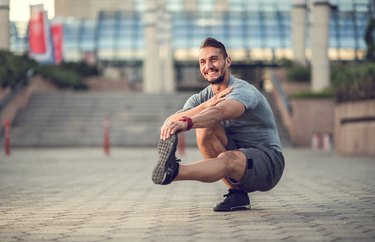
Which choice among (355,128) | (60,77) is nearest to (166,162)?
(355,128)

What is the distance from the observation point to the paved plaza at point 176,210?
6.71 m

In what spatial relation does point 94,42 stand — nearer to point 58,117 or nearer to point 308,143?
point 58,117

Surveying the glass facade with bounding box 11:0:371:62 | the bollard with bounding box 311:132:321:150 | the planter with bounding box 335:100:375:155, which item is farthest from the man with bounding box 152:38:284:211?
the glass facade with bounding box 11:0:371:62

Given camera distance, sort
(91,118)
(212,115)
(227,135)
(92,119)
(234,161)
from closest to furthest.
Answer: (212,115), (234,161), (227,135), (92,119), (91,118)

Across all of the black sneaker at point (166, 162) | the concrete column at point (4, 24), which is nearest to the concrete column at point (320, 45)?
the concrete column at point (4, 24)

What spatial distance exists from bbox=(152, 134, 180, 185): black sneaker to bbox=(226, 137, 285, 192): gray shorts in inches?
32.0

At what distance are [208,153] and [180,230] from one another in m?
1.20

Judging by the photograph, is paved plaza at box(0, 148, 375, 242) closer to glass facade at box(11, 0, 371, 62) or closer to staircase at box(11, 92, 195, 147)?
staircase at box(11, 92, 195, 147)

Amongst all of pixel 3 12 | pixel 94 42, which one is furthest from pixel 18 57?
pixel 94 42

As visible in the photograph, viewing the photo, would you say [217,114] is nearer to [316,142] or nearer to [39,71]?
[316,142]

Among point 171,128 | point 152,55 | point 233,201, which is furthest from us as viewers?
point 152,55

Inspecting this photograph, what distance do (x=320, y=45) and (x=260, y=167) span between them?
2957 centimetres

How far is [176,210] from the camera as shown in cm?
877

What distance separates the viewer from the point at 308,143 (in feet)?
108
